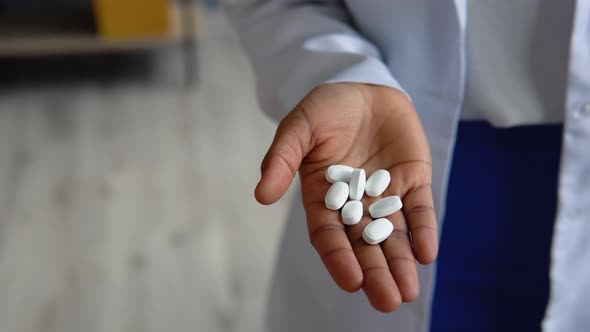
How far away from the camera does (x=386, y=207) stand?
655mm

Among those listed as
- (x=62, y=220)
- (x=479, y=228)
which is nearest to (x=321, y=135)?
Answer: (x=479, y=228)

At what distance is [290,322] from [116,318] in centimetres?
87

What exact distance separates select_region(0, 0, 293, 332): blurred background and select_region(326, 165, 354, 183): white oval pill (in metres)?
1.04

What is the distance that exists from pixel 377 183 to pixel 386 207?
0.03 metres

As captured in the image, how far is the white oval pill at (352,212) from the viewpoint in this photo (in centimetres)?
65

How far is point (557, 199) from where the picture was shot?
0.76m

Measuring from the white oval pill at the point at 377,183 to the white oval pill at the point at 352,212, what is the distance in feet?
0.06

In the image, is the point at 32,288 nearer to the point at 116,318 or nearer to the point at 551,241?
the point at 116,318

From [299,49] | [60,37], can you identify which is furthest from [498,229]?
[60,37]

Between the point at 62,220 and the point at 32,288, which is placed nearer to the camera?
the point at 32,288

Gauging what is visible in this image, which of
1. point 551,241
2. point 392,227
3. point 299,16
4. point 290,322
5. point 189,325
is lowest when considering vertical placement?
point 189,325

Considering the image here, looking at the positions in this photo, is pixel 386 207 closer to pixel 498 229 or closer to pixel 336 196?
pixel 336 196

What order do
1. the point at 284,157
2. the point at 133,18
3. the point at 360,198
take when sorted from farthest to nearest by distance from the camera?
the point at 133,18, the point at 360,198, the point at 284,157

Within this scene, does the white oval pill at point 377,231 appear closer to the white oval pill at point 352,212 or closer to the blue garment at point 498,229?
the white oval pill at point 352,212
